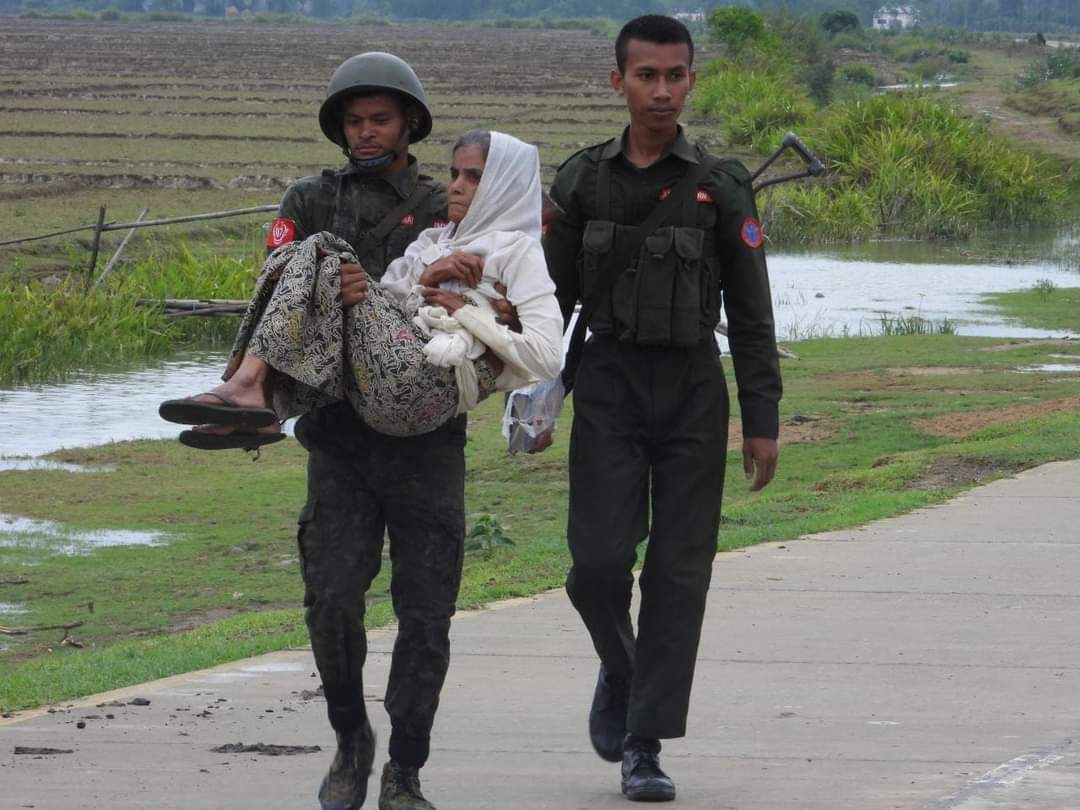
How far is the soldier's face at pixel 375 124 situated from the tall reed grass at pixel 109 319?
46.9 feet

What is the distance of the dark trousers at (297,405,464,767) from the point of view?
15.6 feet

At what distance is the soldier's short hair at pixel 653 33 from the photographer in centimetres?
518

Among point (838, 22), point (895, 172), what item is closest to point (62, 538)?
point (895, 172)

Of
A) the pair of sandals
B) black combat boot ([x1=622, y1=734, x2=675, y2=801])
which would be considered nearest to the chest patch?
the pair of sandals

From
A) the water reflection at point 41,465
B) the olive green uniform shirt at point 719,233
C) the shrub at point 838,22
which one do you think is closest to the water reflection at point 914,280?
the water reflection at point 41,465

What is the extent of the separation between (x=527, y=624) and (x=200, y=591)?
10.8 feet

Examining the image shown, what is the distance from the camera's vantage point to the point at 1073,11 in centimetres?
18050

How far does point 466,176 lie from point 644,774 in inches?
60.3

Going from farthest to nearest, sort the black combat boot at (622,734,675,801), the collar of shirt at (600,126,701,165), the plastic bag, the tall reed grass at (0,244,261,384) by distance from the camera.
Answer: the tall reed grass at (0,244,261,384) < the plastic bag < the collar of shirt at (600,126,701,165) < the black combat boot at (622,734,675,801)

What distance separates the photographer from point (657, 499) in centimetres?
520

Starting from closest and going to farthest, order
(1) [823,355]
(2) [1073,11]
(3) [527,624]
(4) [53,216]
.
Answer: (3) [527,624], (1) [823,355], (4) [53,216], (2) [1073,11]

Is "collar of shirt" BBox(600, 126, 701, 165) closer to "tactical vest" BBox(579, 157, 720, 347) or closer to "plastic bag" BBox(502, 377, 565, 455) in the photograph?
"tactical vest" BBox(579, 157, 720, 347)

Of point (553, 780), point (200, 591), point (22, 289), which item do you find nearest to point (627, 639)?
point (553, 780)

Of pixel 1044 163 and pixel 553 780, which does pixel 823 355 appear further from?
pixel 1044 163
